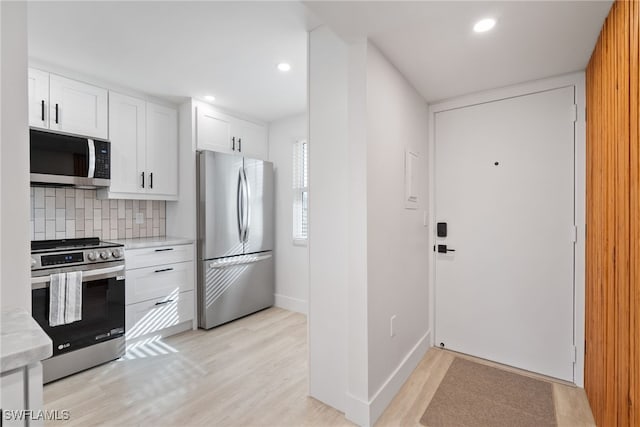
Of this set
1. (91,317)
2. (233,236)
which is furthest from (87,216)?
(233,236)

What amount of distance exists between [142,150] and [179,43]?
1376 mm

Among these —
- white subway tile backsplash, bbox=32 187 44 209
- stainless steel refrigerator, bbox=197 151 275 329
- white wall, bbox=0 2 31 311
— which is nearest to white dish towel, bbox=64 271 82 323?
white subway tile backsplash, bbox=32 187 44 209

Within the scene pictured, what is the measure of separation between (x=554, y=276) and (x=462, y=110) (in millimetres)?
1502

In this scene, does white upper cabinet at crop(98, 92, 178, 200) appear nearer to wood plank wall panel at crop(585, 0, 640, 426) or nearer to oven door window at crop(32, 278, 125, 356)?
oven door window at crop(32, 278, 125, 356)

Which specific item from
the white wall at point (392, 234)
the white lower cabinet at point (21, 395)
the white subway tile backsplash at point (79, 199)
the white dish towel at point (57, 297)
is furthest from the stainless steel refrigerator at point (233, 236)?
the white lower cabinet at point (21, 395)

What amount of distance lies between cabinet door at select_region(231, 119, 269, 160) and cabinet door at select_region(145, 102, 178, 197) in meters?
0.67

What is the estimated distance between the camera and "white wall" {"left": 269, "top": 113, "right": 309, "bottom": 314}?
3.75 metres

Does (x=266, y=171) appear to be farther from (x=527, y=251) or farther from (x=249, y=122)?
(x=527, y=251)

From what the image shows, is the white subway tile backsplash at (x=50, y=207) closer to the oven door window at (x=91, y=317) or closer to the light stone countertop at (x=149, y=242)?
the light stone countertop at (x=149, y=242)

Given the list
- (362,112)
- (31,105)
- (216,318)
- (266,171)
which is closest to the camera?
(362,112)

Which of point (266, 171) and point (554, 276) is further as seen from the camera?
point (266, 171)

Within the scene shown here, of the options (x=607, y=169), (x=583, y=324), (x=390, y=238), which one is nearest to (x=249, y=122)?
(x=390, y=238)

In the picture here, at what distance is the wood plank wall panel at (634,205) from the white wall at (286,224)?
2.86 m

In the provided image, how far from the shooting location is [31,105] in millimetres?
2381
